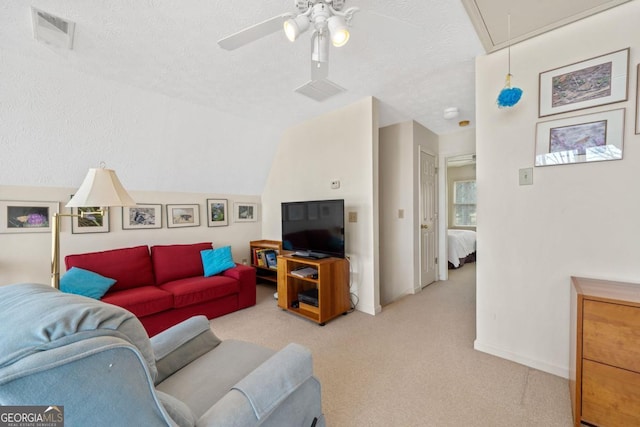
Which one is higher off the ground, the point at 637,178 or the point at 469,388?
the point at 637,178

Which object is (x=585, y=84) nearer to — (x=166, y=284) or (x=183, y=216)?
(x=166, y=284)

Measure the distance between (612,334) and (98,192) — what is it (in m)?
2.96

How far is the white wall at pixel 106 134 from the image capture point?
221cm

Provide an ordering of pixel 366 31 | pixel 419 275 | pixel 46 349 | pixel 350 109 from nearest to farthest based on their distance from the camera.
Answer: pixel 46 349, pixel 366 31, pixel 350 109, pixel 419 275

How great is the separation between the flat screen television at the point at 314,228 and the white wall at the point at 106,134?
4.27 feet

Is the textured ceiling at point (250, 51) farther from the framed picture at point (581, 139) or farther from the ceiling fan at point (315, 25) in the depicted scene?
the framed picture at point (581, 139)

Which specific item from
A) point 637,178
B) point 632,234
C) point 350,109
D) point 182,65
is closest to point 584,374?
point 632,234

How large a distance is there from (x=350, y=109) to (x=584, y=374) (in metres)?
2.97

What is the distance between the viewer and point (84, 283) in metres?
2.49

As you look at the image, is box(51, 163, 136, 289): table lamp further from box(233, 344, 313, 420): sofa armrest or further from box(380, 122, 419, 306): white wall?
box(380, 122, 419, 306): white wall

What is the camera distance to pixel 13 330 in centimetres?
60

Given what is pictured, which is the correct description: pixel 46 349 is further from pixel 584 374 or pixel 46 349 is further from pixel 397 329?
pixel 397 329

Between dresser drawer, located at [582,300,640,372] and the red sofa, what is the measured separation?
9.98 feet

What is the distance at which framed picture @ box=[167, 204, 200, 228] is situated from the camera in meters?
3.57
